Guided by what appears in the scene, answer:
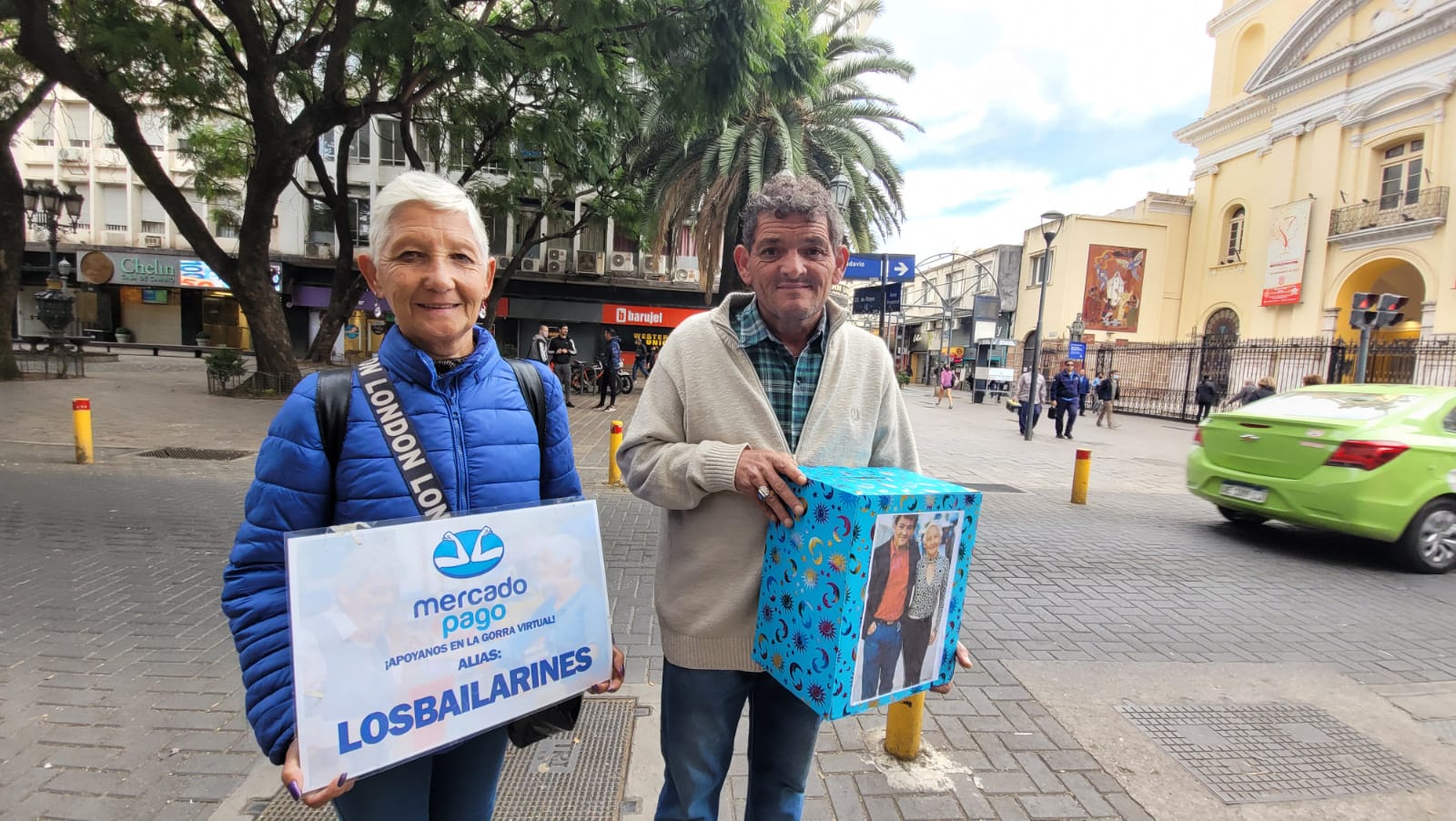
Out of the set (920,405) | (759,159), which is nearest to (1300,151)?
(920,405)

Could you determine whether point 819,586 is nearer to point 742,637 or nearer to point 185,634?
point 742,637

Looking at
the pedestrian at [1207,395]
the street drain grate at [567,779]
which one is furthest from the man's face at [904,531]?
the pedestrian at [1207,395]

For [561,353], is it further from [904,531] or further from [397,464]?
[904,531]

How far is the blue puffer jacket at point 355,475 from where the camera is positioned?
1.26m

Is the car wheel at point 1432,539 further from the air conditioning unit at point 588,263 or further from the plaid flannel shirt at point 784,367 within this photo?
the air conditioning unit at point 588,263

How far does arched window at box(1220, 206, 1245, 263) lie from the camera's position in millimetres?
28875

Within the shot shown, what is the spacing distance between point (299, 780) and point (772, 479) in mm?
1038

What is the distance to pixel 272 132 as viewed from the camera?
10828 millimetres

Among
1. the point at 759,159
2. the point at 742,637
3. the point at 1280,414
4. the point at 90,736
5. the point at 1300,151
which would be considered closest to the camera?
the point at 742,637

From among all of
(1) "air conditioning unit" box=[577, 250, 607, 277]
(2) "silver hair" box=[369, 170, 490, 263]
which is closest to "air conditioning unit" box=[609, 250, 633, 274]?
(1) "air conditioning unit" box=[577, 250, 607, 277]

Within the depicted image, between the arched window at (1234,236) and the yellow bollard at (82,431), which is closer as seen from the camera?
the yellow bollard at (82,431)

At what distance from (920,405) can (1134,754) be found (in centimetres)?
2426

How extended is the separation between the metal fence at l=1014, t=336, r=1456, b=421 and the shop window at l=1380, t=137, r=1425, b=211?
5015 mm

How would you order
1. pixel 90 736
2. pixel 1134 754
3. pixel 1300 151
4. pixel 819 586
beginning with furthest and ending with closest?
pixel 1300 151 → pixel 1134 754 → pixel 90 736 → pixel 819 586
